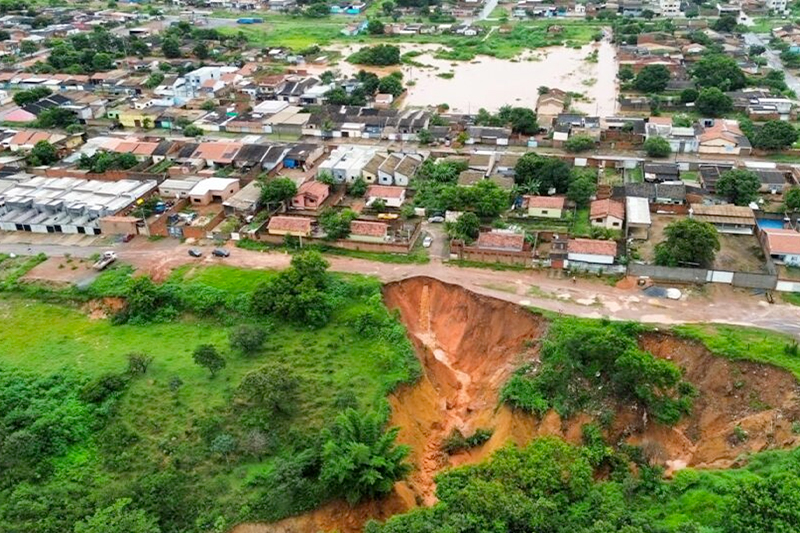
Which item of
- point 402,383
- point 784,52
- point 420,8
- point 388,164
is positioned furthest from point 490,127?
point 420,8

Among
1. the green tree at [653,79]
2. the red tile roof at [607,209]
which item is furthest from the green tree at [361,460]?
the green tree at [653,79]

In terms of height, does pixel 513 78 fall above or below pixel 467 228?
below

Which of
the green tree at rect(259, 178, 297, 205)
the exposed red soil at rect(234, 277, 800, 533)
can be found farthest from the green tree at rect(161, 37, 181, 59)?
the exposed red soil at rect(234, 277, 800, 533)

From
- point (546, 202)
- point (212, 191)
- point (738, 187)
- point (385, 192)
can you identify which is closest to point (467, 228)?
point (546, 202)

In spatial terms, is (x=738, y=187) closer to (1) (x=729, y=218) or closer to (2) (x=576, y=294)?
(1) (x=729, y=218)

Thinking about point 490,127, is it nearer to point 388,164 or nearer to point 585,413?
point 388,164
